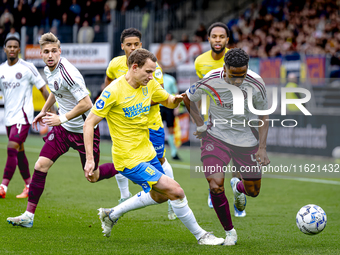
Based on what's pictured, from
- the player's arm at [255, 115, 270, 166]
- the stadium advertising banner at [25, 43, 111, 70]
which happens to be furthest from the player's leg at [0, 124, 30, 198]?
the stadium advertising banner at [25, 43, 111, 70]

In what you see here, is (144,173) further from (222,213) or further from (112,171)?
(112,171)

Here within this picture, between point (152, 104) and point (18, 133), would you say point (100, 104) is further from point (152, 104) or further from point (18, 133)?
point (18, 133)

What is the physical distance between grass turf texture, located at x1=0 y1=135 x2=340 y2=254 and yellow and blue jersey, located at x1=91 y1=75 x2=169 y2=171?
0.90 m

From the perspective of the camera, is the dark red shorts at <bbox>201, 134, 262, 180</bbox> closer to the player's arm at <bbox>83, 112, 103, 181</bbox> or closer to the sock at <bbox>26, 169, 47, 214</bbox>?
the player's arm at <bbox>83, 112, 103, 181</bbox>

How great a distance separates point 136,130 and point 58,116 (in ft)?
3.31

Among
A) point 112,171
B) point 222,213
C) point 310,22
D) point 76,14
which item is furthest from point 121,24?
point 222,213

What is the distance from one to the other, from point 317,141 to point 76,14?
11158 millimetres

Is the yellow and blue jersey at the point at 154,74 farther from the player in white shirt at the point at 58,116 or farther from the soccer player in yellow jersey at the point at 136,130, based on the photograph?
the soccer player in yellow jersey at the point at 136,130

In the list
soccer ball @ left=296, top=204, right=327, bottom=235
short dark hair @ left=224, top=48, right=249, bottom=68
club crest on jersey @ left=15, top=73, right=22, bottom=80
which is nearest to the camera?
short dark hair @ left=224, top=48, right=249, bottom=68

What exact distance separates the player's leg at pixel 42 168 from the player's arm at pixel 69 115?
52 cm

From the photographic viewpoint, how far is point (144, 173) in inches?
190

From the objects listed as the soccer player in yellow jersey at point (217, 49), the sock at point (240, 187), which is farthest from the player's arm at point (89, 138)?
the soccer player in yellow jersey at point (217, 49)

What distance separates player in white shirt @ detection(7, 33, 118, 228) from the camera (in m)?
5.56

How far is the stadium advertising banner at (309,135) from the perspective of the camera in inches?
505
